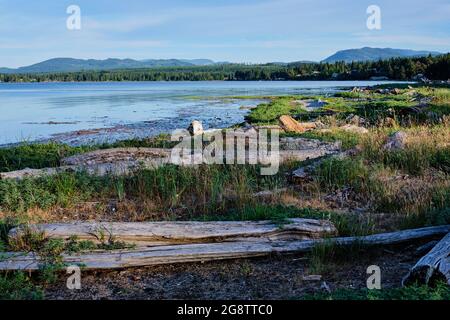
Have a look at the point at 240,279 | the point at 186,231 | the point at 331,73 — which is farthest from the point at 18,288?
the point at 331,73

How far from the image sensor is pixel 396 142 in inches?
504

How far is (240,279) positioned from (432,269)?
2124mm

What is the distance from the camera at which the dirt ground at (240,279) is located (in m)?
5.41

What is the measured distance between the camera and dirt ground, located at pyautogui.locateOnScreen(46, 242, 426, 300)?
17.7 ft

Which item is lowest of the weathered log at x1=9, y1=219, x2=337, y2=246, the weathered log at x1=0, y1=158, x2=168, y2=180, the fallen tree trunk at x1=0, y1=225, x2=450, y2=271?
the fallen tree trunk at x1=0, y1=225, x2=450, y2=271

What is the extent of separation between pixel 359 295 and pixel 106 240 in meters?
3.40

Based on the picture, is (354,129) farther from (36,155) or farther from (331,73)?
(331,73)

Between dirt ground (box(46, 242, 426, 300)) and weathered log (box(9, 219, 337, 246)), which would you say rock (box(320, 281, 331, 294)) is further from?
weathered log (box(9, 219, 337, 246))

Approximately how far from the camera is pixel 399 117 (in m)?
24.0

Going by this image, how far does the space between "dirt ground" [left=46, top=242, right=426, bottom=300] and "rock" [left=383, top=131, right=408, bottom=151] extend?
20.5ft

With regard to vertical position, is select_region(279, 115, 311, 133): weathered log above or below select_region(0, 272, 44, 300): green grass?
above

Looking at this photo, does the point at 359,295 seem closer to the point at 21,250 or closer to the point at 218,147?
the point at 21,250

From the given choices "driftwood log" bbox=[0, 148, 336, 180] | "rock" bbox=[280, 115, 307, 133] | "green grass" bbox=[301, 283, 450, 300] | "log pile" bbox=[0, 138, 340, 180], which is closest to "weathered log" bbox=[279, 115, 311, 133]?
"rock" bbox=[280, 115, 307, 133]

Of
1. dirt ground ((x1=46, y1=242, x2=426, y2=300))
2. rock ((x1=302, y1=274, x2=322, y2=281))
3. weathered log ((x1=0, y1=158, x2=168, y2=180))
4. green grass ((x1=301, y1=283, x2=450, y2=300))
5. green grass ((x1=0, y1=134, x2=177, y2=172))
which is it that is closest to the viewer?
green grass ((x1=301, y1=283, x2=450, y2=300))
